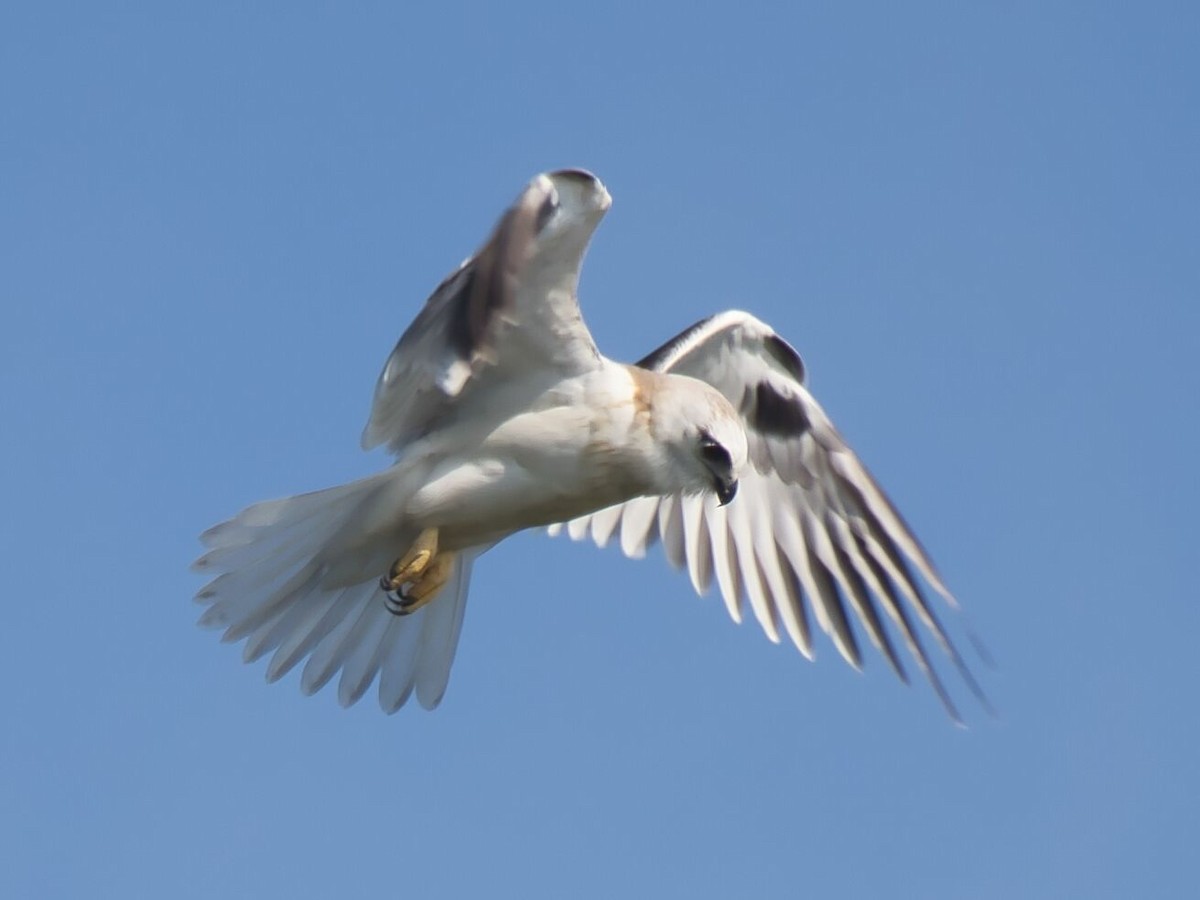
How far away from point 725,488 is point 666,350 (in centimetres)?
127

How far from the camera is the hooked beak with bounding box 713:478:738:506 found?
8234 millimetres

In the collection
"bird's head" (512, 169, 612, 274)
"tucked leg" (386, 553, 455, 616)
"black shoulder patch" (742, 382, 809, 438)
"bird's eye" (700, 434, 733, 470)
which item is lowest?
"bird's eye" (700, 434, 733, 470)

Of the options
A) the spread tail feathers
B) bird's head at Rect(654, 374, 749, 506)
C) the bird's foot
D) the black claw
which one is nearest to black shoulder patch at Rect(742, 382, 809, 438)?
bird's head at Rect(654, 374, 749, 506)

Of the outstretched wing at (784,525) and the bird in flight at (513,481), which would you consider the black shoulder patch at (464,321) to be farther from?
the outstretched wing at (784,525)

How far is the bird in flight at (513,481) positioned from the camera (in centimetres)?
767

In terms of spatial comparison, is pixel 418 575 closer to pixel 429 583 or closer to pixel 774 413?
pixel 429 583

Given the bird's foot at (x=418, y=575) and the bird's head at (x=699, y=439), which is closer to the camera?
the bird's head at (x=699, y=439)

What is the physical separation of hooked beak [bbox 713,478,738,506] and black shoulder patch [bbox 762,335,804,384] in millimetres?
1420

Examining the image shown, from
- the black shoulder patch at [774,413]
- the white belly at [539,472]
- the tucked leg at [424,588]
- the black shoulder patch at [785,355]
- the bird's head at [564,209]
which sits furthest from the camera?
the black shoulder patch at [774,413]

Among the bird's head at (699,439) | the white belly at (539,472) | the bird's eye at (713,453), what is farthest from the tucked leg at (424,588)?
the bird's eye at (713,453)

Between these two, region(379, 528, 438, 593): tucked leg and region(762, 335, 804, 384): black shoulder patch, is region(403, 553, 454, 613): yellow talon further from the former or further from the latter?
region(762, 335, 804, 384): black shoulder patch

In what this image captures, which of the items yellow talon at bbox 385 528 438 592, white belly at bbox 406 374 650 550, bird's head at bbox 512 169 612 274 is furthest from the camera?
yellow talon at bbox 385 528 438 592

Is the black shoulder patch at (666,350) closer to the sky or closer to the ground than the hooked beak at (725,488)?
closer to the sky

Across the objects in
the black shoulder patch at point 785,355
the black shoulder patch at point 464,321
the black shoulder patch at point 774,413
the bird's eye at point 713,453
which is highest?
the black shoulder patch at point 785,355
